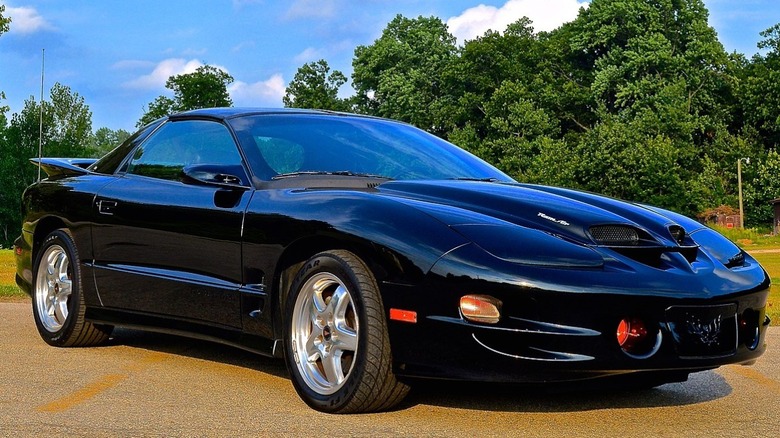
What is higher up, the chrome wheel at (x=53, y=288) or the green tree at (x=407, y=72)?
the green tree at (x=407, y=72)

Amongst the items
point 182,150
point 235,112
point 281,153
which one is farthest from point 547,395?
point 182,150

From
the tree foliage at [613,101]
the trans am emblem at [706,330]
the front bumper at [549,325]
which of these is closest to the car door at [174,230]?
the front bumper at [549,325]

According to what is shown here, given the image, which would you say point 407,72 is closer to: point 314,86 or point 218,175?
point 314,86

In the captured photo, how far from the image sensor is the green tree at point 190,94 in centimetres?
9275

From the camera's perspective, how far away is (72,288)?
6.88 m

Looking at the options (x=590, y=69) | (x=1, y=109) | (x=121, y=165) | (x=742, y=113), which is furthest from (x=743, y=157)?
(x=121, y=165)

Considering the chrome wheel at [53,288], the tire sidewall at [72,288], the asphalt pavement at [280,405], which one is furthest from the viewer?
the chrome wheel at [53,288]

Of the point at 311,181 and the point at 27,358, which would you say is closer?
the point at 311,181

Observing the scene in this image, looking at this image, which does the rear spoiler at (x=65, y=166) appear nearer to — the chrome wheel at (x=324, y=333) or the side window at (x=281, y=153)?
the side window at (x=281, y=153)

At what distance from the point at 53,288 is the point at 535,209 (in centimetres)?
354

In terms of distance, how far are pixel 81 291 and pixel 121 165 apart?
0.79m

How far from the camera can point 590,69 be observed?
3393 inches

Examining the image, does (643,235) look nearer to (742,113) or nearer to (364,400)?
(364,400)

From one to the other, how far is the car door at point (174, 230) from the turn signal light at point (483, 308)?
1.46 m
